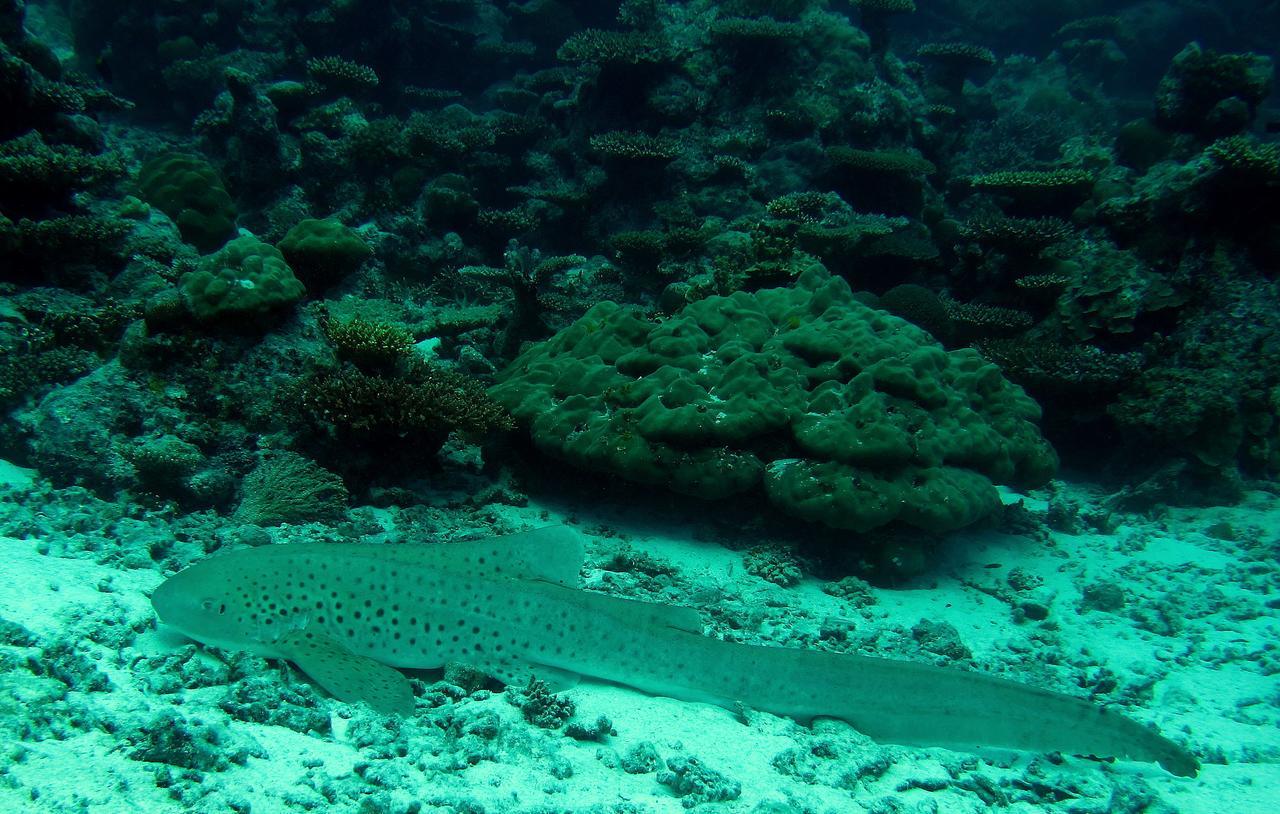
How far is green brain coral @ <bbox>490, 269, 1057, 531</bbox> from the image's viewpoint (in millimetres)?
5875

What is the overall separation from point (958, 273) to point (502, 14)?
2193 centimetres

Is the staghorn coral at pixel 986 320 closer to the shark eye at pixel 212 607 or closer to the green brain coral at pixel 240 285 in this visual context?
the green brain coral at pixel 240 285

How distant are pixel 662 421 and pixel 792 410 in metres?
1.24

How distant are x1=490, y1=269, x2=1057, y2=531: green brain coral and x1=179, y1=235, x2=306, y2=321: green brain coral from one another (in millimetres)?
A: 2202

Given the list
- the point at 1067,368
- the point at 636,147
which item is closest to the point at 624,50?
the point at 636,147

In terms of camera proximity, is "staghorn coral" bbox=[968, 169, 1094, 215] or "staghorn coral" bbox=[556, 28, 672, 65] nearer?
"staghorn coral" bbox=[968, 169, 1094, 215]

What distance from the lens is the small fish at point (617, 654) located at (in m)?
3.37

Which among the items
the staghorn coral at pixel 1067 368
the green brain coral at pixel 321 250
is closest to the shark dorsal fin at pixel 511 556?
the green brain coral at pixel 321 250

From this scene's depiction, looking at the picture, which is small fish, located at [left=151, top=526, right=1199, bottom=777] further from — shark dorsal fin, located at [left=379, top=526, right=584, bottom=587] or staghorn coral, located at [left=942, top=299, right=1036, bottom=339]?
staghorn coral, located at [left=942, top=299, right=1036, bottom=339]

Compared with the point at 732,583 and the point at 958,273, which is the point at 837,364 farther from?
the point at 958,273

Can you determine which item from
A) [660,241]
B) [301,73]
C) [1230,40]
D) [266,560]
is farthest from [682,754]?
[1230,40]

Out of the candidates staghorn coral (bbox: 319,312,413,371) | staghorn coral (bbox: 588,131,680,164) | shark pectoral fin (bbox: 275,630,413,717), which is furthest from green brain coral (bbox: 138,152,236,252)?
shark pectoral fin (bbox: 275,630,413,717)

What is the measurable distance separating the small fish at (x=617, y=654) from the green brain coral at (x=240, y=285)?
2.81 metres

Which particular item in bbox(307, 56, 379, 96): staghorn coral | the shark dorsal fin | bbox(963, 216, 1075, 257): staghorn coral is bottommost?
the shark dorsal fin
